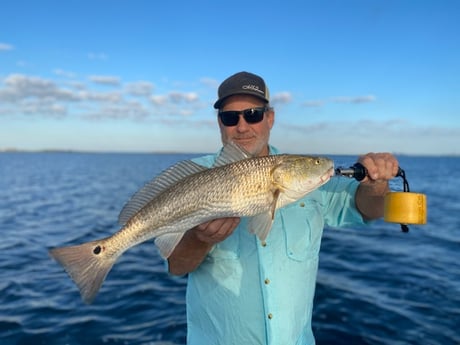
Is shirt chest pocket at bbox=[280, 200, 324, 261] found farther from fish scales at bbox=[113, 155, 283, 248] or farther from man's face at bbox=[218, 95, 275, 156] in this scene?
man's face at bbox=[218, 95, 275, 156]

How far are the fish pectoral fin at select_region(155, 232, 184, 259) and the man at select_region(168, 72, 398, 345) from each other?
194 millimetres

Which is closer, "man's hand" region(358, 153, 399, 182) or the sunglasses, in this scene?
"man's hand" region(358, 153, 399, 182)

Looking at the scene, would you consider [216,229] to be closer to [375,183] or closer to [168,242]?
[168,242]

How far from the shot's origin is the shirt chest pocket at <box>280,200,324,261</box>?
4242 mm

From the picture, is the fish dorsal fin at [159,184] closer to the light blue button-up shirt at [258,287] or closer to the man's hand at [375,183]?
the light blue button-up shirt at [258,287]

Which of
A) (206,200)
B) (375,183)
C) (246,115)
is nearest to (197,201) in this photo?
(206,200)

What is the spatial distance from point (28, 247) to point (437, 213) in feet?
69.5

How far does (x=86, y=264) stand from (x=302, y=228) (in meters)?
2.51

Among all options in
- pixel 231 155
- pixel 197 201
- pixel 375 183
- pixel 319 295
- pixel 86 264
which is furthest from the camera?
pixel 319 295

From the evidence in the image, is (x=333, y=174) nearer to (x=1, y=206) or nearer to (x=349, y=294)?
(x=349, y=294)

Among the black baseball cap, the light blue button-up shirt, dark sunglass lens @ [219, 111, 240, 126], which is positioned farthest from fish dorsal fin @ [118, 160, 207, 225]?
the black baseball cap

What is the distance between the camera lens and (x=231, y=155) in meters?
4.06

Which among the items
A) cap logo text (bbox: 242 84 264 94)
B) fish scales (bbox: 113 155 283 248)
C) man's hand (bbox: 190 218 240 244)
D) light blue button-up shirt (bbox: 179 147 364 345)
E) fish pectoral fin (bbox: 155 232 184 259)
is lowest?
light blue button-up shirt (bbox: 179 147 364 345)

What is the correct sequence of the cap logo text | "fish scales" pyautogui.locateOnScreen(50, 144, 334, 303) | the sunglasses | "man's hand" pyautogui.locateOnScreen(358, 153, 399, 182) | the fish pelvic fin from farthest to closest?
the sunglasses
the cap logo text
"man's hand" pyautogui.locateOnScreen(358, 153, 399, 182)
"fish scales" pyautogui.locateOnScreen(50, 144, 334, 303)
the fish pelvic fin
